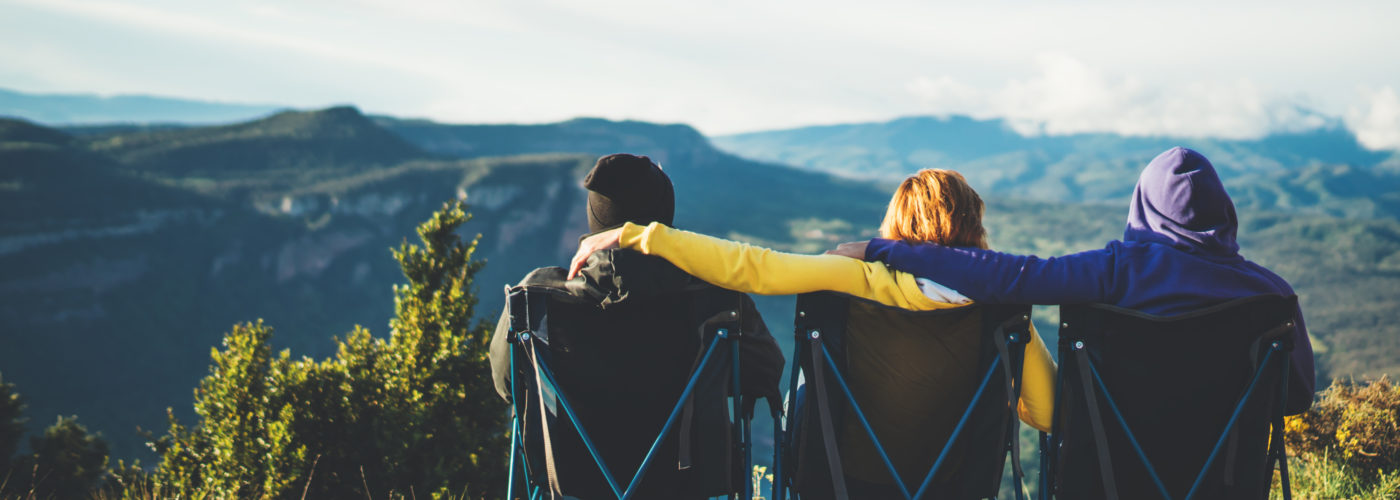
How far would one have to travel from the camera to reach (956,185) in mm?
2590

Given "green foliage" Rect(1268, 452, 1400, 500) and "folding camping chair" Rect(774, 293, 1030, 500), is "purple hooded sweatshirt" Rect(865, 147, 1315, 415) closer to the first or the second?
"folding camping chair" Rect(774, 293, 1030, 500)

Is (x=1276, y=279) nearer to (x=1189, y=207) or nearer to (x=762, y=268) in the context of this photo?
(x=1189, y=207)

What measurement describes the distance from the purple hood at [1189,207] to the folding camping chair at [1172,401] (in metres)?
0.24

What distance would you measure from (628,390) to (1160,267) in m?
1.75

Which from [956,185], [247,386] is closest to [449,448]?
[247,386]

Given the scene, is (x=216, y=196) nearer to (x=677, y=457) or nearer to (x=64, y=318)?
(x=64, y=318)

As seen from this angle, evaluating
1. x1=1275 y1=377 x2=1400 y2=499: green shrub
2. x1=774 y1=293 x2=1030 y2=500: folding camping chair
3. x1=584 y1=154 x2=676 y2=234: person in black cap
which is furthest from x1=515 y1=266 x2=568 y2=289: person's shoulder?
x1=1275 y1=377 x2=1400 y2=499: green shrub

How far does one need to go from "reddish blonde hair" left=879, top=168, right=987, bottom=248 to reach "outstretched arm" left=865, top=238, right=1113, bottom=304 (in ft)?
0.53

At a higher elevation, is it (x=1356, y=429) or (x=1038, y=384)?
(x=1038, y=384)

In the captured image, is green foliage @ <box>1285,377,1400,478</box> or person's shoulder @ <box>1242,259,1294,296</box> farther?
green foliage @ <box>1285,377,1400,478</box>

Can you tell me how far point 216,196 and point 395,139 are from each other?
147 ft

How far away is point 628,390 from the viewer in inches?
97.6

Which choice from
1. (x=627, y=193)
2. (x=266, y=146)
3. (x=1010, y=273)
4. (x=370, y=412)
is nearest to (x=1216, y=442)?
(x=1010, y=273)

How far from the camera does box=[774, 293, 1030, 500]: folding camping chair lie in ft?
8.09
